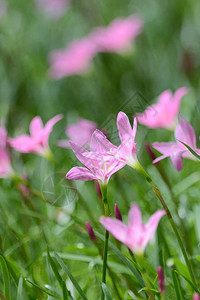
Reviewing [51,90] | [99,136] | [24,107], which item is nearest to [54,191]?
[99,136]

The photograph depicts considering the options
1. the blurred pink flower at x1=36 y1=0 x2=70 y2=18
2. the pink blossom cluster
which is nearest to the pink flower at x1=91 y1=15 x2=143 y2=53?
the pink blossom cluster

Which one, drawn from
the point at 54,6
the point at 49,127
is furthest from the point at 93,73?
the point at 49,127

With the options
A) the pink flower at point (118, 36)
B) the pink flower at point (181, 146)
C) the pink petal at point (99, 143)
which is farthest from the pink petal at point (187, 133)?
the pink flower at point (118, 36)

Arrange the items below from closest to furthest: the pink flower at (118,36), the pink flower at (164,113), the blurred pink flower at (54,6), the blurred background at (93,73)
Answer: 1. the pink flower at (164,113)
2. the blurred background at (93,73)
3. the pink flower at (118,36)
4. the blurred pink flower at (54,6)

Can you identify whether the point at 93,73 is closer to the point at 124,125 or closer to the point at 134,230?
the point at 124,125

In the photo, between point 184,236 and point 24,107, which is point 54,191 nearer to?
point 184,236

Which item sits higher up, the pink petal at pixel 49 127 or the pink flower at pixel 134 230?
the pink petal at pixel 49 127

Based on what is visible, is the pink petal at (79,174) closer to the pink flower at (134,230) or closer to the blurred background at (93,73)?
the pink flower at (134,230)

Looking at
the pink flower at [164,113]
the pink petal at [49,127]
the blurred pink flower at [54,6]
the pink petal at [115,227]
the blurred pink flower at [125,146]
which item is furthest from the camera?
the blurred pink flower at [54,6]
